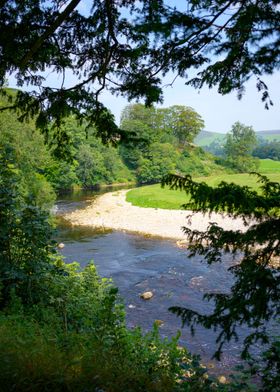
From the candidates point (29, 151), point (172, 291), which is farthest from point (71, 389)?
point (29, 151)

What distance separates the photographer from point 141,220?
85.0ft

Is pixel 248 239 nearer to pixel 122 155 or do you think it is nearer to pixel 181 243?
pixel 181 243

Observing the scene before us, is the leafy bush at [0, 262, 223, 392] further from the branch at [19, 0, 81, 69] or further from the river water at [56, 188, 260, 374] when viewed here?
the river water at [56, 188, 260, 374]

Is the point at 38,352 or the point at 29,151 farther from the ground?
the point at 29,151

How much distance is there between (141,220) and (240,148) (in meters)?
35.6

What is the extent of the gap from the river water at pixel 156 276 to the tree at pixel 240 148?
2381cm

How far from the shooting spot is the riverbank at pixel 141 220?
22797 millimetres

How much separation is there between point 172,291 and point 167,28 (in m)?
10.5

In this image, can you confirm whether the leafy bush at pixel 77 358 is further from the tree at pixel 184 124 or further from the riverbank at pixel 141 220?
the tree at pixel 184 124

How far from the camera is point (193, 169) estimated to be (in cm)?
5109

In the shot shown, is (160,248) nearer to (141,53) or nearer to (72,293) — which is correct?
(72,293)

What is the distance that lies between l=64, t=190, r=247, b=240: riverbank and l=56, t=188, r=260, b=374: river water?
5.08 feet

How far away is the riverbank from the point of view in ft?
74.8

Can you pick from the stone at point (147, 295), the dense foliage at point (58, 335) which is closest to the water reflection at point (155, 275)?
the stone at point (147, 295)
